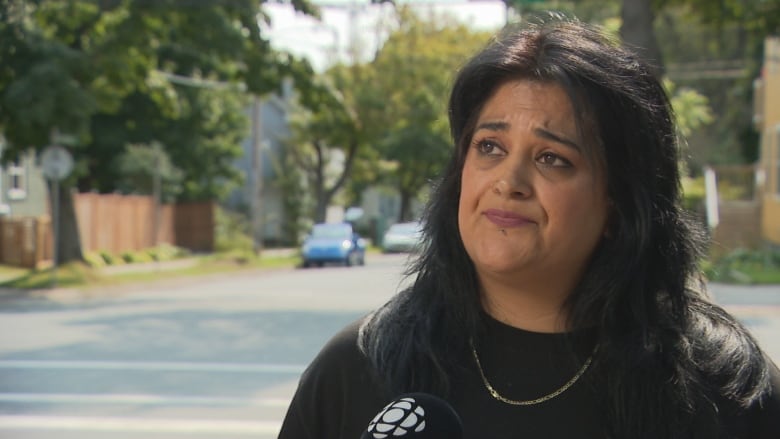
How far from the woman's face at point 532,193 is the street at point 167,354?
45 centimetres

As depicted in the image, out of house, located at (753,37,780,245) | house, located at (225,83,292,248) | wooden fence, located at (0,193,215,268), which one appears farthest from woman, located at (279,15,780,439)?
house, located at (225,83,292,248)

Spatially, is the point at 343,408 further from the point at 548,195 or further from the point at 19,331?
the point at 19,331

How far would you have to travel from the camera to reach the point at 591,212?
221 centimetres

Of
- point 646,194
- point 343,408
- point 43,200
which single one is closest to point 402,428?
point 343,408

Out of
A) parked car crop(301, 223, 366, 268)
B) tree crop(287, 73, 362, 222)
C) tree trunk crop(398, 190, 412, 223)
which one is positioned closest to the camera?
parked car crop(301, 223, 366, 268)

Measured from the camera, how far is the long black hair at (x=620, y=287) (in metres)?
2.13

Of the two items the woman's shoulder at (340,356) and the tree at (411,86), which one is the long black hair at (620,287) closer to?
the woman's shoulder at (340,356)

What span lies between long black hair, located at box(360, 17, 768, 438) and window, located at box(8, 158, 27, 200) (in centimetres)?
3471

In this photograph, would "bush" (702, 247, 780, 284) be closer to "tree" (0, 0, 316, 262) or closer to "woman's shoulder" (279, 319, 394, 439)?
"tree" (0, 0, 316, 262)

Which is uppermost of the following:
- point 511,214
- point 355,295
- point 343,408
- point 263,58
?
point 263,58

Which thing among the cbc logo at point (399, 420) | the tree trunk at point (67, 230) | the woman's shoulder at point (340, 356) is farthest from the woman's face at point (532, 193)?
the tree trunk at point (67, 230)

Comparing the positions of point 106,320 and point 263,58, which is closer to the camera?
point 106,320

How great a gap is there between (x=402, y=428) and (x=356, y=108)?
163 ft

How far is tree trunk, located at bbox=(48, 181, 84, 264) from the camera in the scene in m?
25.8
